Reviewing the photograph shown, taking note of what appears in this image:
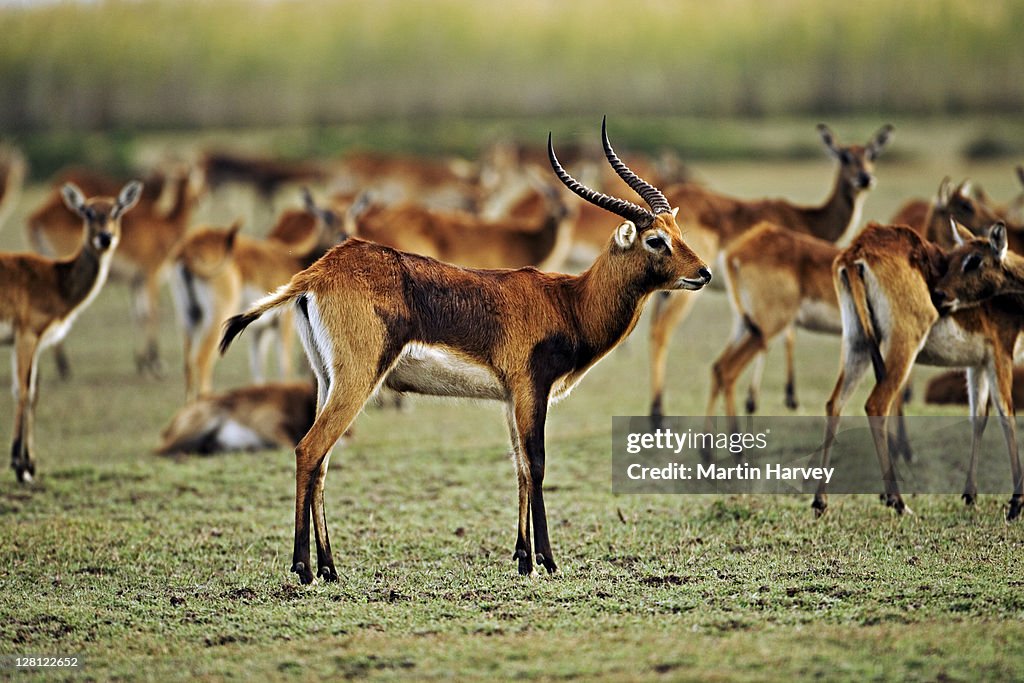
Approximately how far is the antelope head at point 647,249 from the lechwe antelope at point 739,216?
3.18 m

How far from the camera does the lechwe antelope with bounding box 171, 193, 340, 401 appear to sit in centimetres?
1020

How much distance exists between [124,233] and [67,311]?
4.91m

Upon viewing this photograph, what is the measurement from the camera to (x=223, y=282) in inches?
406

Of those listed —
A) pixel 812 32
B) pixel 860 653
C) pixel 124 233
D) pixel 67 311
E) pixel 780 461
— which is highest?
pixel 812 32

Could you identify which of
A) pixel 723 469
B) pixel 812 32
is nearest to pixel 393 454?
pixel 723 469

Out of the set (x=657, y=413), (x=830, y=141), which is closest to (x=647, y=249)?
(x=657, y=413)

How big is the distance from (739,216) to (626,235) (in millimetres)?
3995

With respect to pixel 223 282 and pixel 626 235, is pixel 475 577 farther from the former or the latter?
pixel 223 282

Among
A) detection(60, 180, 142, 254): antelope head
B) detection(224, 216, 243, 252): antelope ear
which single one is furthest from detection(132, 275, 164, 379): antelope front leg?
detection(60, 180, 142, 254): antelope head

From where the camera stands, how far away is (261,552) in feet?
19.4

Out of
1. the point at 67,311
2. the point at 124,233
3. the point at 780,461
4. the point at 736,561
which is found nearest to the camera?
the point at 736,561

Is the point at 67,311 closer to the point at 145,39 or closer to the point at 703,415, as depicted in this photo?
the point at 703,415

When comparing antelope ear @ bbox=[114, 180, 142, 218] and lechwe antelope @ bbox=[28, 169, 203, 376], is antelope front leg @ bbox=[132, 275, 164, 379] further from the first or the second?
antelope ear @ bbox=[114, 180, 142, 218]
